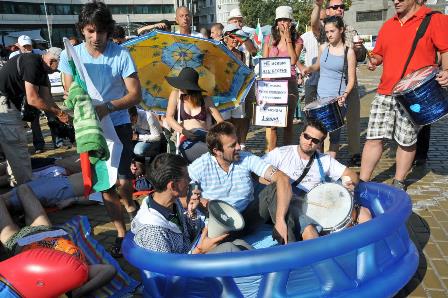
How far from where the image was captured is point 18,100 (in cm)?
501

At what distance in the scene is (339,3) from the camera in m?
5.35

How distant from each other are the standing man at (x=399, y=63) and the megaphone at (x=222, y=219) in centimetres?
219

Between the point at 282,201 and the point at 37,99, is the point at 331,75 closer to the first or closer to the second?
the point at 282,201

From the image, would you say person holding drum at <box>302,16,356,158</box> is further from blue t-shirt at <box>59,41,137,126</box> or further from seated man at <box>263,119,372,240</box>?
blue t-shirt at <box>59,41,137,126</box>

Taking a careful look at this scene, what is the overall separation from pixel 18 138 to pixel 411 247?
14.1 ft

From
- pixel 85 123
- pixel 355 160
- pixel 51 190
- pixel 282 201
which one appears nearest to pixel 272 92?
pixel 355 160

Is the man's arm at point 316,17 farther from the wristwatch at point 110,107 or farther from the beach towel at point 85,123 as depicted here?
the beach towel at point 85,123

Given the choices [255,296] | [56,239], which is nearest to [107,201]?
[56,239]

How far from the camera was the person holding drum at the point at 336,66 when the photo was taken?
4.87 m

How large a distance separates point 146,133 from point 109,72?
2.57 meters

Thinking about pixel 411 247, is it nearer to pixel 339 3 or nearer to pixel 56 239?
pixel 56 239

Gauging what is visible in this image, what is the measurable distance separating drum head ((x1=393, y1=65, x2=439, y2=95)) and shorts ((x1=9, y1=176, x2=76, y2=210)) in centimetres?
363

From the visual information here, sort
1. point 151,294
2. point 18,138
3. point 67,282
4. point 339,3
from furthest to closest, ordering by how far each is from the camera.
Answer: point 339,3
point 18,138
point 151,294
point 67,282

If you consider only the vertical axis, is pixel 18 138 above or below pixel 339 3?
below
